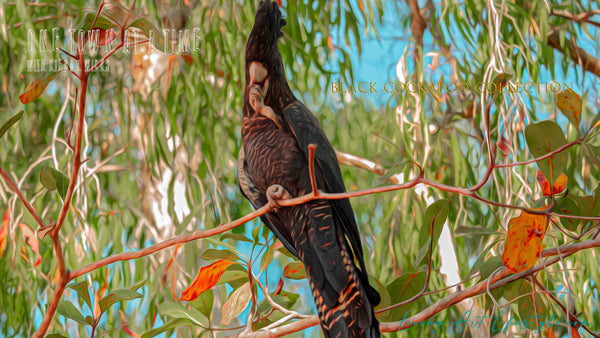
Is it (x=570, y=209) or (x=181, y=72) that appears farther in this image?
(x=181, y=72)

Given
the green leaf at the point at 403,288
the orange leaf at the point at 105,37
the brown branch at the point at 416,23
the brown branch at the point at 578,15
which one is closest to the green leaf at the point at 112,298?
the green leaf at the point at 403,288

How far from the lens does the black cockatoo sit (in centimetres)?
76

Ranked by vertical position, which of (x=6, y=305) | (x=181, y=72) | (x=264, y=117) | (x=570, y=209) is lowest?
(x=6, y=305)

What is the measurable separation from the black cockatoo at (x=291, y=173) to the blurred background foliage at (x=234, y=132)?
0.29m

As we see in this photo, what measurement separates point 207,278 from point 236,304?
0.23 ft

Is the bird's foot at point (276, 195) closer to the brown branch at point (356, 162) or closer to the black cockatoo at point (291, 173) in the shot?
the black cockatoo at point (291, 173)

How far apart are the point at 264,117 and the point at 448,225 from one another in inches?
20.5

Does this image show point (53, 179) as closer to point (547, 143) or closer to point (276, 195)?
point (276, 195)

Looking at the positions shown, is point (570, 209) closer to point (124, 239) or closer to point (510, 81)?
point (510, 81)

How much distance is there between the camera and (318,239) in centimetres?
78

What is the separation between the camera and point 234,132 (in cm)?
118

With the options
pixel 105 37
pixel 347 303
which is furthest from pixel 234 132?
pixel 347 303

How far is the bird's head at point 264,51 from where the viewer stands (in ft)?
2.68

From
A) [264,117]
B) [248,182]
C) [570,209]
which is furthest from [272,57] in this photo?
[570,209]
